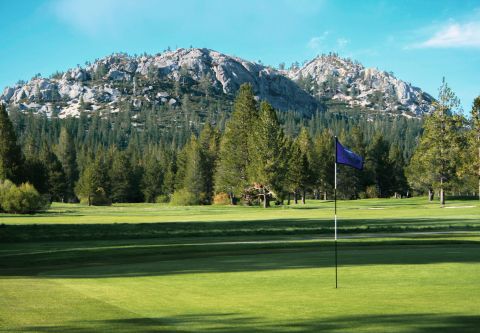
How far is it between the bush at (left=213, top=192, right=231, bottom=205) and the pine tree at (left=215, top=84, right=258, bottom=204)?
4380 mm

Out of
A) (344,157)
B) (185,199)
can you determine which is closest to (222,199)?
(185,199)

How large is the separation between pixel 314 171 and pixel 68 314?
96.3m

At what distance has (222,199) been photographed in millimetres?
96812

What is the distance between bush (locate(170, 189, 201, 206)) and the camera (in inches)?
3804

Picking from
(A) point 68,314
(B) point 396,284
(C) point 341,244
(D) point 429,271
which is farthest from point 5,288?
(C) point 341,244

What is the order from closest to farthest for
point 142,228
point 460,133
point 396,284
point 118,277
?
point 396,284, point 118,277, point 142,228, point 460,133

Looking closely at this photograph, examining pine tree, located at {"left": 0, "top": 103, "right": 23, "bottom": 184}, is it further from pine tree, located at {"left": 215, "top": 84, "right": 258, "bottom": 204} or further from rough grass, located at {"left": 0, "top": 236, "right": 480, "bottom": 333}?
rough grass, located at {"left": 0, "top": 236, "right": 480, "bottom": 333}

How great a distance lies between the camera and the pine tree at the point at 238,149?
287ft

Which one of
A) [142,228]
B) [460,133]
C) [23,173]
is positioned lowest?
[142,228]

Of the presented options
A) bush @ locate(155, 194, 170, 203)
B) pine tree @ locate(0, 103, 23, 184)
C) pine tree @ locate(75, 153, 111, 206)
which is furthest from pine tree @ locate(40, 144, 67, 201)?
pine tree @ locate(0, 103, 23, 184)

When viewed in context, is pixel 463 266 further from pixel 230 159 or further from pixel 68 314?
pixel 230 159

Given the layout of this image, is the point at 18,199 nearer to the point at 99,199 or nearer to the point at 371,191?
the point at 99,199

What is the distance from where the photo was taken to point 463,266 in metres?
17.9

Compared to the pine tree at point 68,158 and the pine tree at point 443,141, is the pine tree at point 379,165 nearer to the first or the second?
the pine tree at point 443,141
